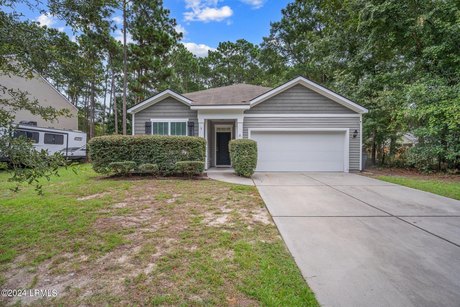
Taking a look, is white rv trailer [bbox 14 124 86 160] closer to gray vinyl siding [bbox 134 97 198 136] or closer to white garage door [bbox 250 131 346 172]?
gray vinyl siding [bbox 134 97 198 136]

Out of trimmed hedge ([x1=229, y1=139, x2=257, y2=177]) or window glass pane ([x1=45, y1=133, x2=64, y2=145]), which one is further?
window glass pane ([x1=45, y1=133, x2=64, y2=145])

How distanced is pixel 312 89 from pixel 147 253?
1054cm

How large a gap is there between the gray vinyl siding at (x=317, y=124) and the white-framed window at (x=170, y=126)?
10.0ft

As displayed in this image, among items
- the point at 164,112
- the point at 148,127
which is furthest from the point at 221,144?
the point at 148,127

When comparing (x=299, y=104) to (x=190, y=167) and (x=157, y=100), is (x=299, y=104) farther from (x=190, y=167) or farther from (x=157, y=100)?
(x=157, y=100)

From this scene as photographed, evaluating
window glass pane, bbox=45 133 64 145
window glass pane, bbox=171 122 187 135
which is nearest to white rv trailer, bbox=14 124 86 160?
window glass pane, bbox=45 133 64 145

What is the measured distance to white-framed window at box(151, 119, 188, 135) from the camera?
11453 mm

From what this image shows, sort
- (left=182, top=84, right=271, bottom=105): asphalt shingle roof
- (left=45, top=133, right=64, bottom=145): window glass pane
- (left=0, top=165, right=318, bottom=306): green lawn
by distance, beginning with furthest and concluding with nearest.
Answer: (left=45, top=133, right=64, bottom=145): window glass pane < (left=182, top=84, right=271, bottom=105): asphalt shingle roof < (left=0, top=165, right=318, bottom=306): green lawn

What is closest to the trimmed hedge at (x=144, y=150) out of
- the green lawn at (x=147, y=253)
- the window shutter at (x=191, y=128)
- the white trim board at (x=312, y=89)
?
the window shutter at (x=191, y=128)

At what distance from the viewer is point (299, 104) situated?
36.3ft

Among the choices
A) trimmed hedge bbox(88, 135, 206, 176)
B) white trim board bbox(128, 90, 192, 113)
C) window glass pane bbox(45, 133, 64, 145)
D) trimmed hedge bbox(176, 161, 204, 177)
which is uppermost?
white trim board bbox(128, 90, 192, 113)

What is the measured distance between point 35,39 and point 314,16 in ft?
78.0

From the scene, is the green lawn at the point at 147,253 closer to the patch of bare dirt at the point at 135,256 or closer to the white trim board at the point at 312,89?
the patch of bare dirt at the point at 135,256

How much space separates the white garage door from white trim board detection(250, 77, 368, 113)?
135 centimetres
